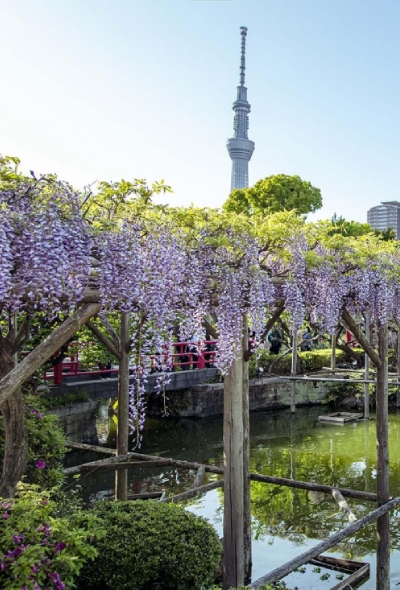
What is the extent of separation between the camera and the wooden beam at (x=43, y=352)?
2988mm

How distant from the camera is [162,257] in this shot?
3.66m

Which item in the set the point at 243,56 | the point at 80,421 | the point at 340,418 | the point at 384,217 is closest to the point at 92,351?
the point at 80,421

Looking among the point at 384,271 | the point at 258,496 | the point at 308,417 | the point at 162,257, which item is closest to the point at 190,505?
the point at 258,496

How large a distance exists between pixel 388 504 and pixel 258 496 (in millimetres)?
3736

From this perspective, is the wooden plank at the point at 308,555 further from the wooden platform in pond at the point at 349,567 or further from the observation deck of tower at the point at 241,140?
the observation deck of tower at the point at 241,140

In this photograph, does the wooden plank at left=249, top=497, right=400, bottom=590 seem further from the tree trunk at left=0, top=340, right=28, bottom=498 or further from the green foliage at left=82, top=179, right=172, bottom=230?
the green foliage at left=82, top=179, right=172, bottom=230

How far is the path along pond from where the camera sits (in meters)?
7.11

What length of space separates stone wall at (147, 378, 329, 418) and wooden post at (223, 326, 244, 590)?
9720 mm

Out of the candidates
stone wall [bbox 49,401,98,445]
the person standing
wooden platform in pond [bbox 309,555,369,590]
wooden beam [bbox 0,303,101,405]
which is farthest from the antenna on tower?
wooden beam [bbox 0,303,101,405]

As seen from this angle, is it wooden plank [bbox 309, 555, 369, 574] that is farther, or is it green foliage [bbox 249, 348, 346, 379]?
green foliage [bbox 249, 348, 346, 379]

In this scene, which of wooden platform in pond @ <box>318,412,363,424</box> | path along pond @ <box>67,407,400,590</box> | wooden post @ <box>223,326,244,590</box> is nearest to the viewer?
wooden post @ <box>223,326,244,590</box>

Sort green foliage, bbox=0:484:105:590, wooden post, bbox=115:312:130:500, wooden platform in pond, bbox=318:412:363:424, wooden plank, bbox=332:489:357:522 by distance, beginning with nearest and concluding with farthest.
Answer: green foliage, bbox=0:484:105:590 → wooden plank, bbox=332:489:357:522 → wooden post, bbox=115:312:130:500 → wooden platform in pond, bbox=318:412:363:424

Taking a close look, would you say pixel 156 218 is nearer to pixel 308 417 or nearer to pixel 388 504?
pixel 388 504

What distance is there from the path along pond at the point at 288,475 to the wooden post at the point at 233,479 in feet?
6.99
